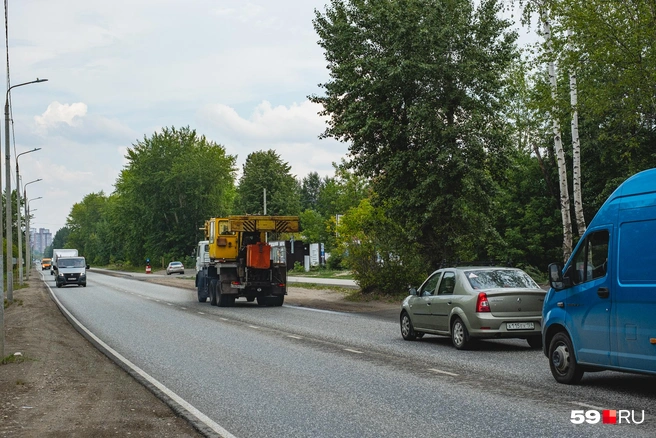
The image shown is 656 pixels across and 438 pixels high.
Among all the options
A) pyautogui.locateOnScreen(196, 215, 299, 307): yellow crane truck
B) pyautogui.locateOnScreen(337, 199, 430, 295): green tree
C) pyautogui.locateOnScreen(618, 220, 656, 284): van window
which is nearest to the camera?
pyautogui.locateOnScreen(618, 220, 656, 284): van window

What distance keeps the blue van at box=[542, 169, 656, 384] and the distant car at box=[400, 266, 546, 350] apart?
3613mm

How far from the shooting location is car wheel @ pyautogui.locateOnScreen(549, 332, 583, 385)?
10445 mm

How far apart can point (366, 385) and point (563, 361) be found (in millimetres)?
2535

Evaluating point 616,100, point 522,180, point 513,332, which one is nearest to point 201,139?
point 522,180

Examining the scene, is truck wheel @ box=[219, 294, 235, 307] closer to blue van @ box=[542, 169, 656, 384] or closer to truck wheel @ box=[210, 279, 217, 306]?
truck wheel @ box=[210, 279, 217, 306]

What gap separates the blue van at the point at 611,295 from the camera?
9.12 metres

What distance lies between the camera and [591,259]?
407 inches

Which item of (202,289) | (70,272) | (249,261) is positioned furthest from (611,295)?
(70,272)

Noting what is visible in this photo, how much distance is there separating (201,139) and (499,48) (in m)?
84.6

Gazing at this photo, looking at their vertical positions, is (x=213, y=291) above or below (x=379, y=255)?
below

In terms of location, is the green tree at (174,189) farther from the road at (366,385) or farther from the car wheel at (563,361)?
the car wheel at (563,361)

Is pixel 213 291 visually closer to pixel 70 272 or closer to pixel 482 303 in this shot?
pixel 482 303

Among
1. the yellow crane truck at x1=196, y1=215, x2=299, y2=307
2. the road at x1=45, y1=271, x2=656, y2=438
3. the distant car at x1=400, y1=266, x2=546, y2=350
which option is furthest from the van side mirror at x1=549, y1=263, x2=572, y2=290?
the yellow crane truck at x1=196, y1=215, x2=299, y2=307

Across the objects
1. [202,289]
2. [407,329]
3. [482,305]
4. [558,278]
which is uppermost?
[558,278]
